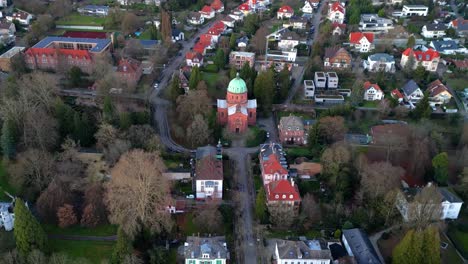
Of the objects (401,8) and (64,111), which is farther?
(401,8)

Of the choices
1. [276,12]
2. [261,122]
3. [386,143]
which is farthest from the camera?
[276,12]

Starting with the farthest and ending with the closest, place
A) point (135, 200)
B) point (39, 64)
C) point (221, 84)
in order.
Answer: point (39, 64) < point (221, 84) < point (135, 200)

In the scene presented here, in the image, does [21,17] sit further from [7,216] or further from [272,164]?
[272,164]

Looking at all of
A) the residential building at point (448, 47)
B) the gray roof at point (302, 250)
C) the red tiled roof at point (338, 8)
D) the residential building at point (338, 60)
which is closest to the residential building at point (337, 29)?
the red tiled roof at point (338, 8)

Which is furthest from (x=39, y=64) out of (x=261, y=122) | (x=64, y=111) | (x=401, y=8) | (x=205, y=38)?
(x=401, y=8)

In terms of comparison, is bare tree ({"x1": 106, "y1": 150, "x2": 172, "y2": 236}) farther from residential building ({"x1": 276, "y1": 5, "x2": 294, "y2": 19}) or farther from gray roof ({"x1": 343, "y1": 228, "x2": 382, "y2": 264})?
residential building ({"x1": 276, "y1": 5, "x2": 294, "y2": 19})

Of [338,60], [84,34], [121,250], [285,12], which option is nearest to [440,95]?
[338,60]

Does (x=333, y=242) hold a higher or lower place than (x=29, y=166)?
lower

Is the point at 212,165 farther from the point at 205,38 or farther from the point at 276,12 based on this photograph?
the point at 276,12
